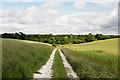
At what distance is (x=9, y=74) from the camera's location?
7.69m

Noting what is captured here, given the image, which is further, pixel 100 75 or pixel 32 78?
pixel 32 78

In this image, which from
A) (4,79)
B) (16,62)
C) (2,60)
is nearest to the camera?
(4,79)

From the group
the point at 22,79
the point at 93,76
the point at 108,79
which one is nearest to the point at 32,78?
the point at 22,79

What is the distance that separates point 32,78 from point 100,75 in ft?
16.5

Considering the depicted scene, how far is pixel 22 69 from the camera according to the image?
29.7 feet

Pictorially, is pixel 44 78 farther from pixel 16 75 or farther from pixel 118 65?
pixel 118 65

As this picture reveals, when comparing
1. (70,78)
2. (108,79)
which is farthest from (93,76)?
(70,78)

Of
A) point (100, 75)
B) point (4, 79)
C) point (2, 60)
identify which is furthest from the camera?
point (2, 60)

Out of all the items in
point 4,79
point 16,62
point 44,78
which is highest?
point 16,62

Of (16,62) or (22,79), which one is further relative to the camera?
(16,62)

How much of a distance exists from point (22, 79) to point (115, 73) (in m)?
6.43

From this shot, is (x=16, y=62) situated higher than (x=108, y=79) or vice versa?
(x=16, y=62)

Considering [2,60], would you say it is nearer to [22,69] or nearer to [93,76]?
[22,69]

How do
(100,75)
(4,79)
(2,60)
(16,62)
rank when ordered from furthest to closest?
(16,62), (2,60), (100,75), (4,79)
